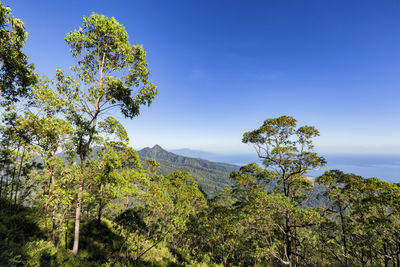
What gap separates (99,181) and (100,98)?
474 cm

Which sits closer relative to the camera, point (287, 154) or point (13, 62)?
point (13, 62)

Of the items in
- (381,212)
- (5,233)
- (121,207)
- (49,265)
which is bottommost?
(121,207)

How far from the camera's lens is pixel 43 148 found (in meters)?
9.09

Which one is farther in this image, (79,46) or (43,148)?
(43,148)

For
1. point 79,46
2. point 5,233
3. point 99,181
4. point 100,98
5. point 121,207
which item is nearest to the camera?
point 99,181

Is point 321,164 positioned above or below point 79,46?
below

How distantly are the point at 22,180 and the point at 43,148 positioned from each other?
28682 millimetres

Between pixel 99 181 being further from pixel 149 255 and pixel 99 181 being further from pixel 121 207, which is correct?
pixel 121 207

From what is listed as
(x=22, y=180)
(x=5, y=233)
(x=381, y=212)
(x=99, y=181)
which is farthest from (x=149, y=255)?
(x=22, y=180)

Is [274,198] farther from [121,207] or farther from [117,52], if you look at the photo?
[121,207]

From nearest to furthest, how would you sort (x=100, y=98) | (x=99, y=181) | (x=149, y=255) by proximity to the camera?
(x=99, y=181), (x=100, y=98), (x=149, y=255)

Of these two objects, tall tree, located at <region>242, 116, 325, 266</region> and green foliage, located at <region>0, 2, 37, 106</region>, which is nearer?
green foliage, located at <region>0, 2, 37, 106</region>

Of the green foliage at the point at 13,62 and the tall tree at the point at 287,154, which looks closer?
the green foliage at the point at 13,62

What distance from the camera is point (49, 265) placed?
7.11 metres
